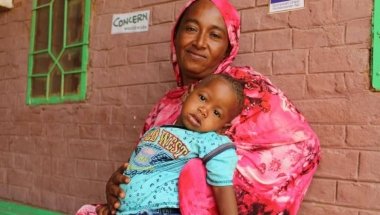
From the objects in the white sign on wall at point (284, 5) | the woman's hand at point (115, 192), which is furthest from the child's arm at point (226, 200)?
the white sign on wall at point (284, 5)

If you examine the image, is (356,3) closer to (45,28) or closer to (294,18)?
(294,18)

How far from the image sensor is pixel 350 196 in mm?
2025

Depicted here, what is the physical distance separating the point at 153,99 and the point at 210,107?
1216 millimetres

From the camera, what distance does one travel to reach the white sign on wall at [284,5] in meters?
2.23

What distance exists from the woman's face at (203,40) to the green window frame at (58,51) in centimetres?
135

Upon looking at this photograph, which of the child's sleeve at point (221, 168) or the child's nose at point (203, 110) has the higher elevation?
the child's nose at point (203, 110)

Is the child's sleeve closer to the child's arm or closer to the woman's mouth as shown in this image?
the child's arm

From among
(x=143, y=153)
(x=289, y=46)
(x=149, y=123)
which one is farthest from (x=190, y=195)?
(x=289, y=46)

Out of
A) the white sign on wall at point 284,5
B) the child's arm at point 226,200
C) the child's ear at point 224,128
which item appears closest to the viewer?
the child's arm at point 226,200

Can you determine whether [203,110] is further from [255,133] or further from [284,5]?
[284,5]

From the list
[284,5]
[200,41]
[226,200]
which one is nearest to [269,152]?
[226,200]

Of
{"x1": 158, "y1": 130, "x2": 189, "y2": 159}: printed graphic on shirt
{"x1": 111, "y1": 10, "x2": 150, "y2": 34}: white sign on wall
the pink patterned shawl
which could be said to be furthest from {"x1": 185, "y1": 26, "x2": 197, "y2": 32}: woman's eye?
{"x1": 111, "y1": 10, "x2": 150, "y2": 34}: white sign on wall

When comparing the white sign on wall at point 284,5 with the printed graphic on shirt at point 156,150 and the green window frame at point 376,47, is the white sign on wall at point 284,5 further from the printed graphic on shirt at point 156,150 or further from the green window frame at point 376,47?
the printed graphic on shirt at point 156,150

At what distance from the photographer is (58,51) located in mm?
3457
